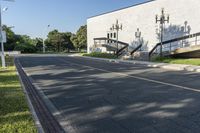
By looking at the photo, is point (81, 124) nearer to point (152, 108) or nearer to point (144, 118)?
point (144, 118)

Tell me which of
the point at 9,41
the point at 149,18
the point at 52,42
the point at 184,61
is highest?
the point at 149,18

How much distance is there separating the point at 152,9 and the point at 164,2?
2446 mm

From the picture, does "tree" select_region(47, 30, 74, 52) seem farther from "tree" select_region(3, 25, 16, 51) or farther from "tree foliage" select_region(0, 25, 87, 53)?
"tree" select_region(3, 25, 16, 51)

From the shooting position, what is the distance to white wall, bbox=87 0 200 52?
86.0ft

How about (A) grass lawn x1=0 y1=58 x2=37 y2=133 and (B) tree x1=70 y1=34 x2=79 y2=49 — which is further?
(B) tree x1=70 y1=34 x2=79 y2=49

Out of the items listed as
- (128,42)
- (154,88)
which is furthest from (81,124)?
(128,42)

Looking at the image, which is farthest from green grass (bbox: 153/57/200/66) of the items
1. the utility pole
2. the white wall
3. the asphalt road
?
the utility pole

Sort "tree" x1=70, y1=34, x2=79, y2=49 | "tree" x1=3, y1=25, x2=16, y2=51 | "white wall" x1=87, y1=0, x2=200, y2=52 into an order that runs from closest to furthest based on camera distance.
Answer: "white wall" x1=87, y1=0, x2=200, y2=52 < "tree" x1=3, y1=25, x2=16, y2=51 < "tree" x1=70, y1=34, x2=79, y2=49

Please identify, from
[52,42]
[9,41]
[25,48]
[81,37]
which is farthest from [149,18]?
[9,41]

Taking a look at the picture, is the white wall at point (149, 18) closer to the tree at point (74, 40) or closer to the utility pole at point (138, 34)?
the utility pole at point (138, 34)

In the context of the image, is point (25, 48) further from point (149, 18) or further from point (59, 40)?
point (149, 18)

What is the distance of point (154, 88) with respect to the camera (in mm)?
8922

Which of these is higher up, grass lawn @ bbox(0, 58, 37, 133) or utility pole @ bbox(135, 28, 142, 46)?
utility pole @ bbox(135, 28, 142, 46)

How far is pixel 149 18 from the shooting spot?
107 ft
